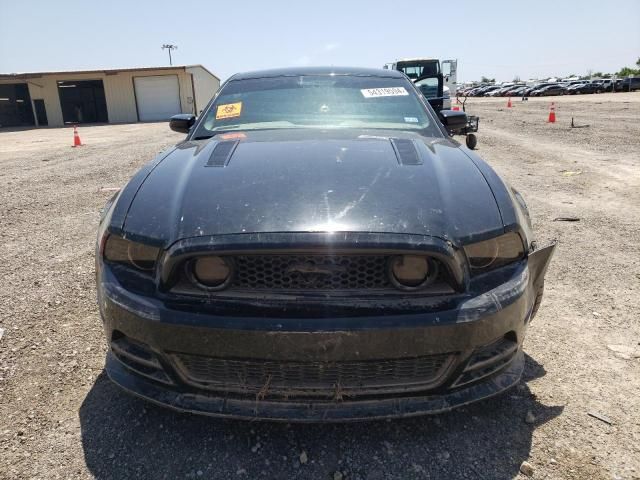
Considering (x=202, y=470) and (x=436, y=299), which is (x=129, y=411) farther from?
(x=436, y=299)

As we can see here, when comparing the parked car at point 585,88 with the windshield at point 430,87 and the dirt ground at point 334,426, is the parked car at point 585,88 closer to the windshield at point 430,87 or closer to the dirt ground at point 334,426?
the windshield at point 430,87

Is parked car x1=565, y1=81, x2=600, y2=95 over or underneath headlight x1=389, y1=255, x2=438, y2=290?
over

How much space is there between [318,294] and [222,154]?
1.02 m

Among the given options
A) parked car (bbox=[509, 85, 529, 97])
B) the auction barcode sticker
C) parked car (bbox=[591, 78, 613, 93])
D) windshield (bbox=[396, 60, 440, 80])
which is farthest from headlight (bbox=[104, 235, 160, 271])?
parked car (bbox=[509, 85, 529, 97])

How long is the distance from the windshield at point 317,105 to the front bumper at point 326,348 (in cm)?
146

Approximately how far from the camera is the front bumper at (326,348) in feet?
5.24

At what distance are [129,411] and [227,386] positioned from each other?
2.18 feet

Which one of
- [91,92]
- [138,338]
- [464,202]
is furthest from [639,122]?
[91,92]

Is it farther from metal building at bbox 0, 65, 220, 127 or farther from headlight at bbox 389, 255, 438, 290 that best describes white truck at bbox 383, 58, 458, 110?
metal building at bbox 0, 65, 220, 127

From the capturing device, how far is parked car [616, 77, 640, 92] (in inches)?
1844

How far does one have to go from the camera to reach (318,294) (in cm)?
167

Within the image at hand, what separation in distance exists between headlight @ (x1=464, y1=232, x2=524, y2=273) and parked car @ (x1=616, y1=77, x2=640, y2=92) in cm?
5650

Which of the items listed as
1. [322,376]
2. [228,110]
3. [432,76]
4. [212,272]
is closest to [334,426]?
[322,376]

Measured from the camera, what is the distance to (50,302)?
10.5ft
